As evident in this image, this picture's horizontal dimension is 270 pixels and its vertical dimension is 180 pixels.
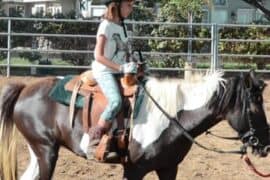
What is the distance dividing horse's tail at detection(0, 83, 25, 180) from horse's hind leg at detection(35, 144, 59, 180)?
16.1 inches

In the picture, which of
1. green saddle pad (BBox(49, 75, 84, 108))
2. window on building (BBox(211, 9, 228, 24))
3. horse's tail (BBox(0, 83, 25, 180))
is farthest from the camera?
window on building (BBox(211, 9, 228, 24))

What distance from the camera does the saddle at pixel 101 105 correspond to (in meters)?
5.13

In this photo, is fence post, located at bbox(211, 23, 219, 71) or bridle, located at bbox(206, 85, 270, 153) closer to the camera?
bridle, located at bbox(206, 85, 270, 153)

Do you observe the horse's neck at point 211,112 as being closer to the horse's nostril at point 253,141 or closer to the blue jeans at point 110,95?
the horse's nostril at point 253,141

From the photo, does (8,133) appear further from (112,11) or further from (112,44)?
(112,11)

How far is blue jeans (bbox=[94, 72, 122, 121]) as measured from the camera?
16.6 feet

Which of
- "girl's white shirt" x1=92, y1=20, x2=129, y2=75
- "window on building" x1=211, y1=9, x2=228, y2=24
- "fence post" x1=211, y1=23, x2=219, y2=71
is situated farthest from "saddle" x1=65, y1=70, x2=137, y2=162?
"window on building" x1=211, y1=9, x2=228, y2=24

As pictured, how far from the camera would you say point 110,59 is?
17.1ft

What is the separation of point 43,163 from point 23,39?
12.0 metres

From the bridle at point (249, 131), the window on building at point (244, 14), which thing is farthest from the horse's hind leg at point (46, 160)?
the window on building at point (244, 14)

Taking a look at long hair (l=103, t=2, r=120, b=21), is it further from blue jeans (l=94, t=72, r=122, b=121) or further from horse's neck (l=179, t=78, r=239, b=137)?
horse's neck (l=179, t=78, r=239, b=137)

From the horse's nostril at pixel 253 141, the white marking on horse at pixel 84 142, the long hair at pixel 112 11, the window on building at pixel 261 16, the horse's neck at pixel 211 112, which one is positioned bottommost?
the white marking on horse at pixel 84 142

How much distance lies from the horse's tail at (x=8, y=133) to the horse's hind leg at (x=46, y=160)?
0.41 meters

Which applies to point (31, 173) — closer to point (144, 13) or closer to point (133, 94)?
point (133, 94)
